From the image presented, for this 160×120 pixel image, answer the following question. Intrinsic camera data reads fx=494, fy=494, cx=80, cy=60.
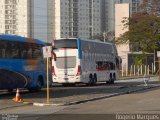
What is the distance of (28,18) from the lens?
6581cm

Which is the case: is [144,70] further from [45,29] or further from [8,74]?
[8,74]

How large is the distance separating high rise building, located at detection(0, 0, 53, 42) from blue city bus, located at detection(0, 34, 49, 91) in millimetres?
31777

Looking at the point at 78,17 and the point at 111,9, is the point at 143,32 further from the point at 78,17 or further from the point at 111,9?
the point at 111,9

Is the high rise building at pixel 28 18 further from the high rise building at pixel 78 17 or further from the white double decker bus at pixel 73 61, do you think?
the white double decker bus at pixel 73 61

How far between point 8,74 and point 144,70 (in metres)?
60.3

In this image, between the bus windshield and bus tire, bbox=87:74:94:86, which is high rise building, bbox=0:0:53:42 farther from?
the bus windshield

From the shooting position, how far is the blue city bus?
27250mm

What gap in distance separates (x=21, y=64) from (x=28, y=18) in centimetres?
3735

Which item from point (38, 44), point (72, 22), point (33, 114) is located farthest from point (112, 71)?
point (72, 22)

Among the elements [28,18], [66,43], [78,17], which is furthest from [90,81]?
[78,17]

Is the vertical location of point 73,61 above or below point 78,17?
below

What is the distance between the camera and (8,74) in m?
27.7

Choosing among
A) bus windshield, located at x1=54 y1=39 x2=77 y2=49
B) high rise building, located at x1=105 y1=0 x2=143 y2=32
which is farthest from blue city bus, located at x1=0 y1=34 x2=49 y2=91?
high rise building, located at x1=105 y1=0 x2=143 y2=32

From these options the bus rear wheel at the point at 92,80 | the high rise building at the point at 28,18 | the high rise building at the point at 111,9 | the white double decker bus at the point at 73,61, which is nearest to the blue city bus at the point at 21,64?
the white double decker bus at the point at 73,61
